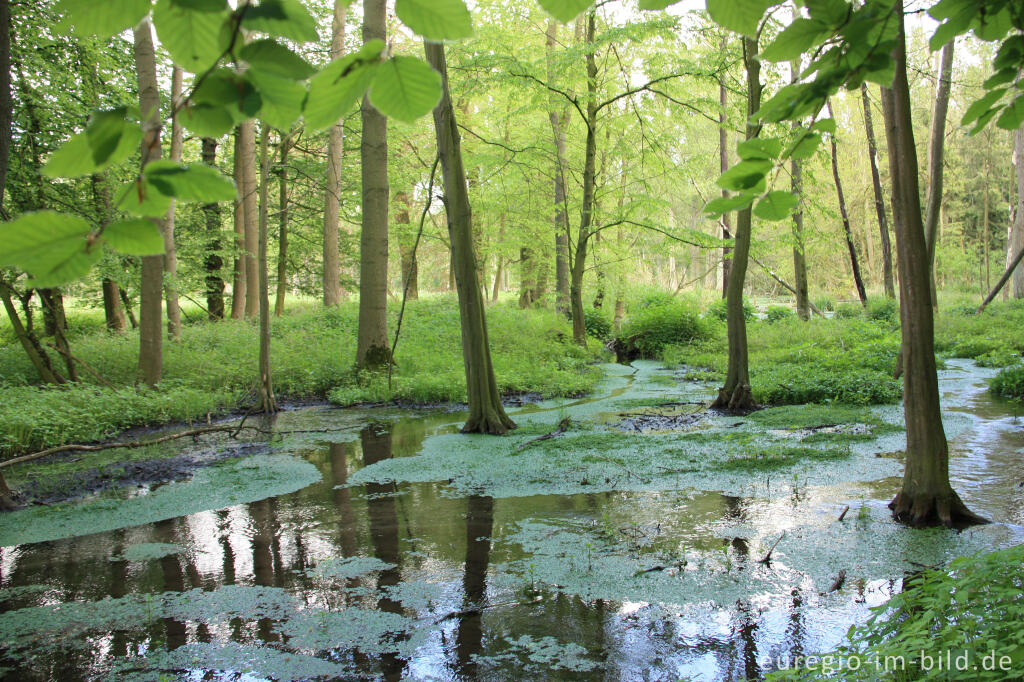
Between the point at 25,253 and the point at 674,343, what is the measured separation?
1692 cm

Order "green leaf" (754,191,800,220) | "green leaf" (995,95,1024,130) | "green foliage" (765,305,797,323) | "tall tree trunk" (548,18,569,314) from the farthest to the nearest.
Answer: "green foliage" (765,305,797,323)
"tall tree trunk" (548,18,569,314)
"green leaf" (995,95,1024,130)
"green leaf" (754,191,800,220)

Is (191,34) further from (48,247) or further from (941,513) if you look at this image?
(941,513)

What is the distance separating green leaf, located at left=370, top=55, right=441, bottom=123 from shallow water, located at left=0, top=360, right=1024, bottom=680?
8.44 ft

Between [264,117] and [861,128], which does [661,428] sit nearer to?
[264,117]

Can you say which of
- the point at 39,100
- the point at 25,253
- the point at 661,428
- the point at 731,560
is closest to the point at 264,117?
the point at 25,253

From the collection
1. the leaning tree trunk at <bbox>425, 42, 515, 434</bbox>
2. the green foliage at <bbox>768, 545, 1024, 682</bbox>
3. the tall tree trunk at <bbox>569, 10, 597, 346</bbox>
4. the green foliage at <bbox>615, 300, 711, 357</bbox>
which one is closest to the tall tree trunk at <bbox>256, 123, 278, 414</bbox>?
the leaning tree trunk at <bbox>425, 42, 515, 434</bbox>

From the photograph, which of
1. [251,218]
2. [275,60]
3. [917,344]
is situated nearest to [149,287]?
[251,218]

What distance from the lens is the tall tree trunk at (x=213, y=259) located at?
627 inches

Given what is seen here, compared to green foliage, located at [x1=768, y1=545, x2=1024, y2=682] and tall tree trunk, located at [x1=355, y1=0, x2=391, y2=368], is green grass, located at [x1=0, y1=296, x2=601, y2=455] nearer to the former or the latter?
tall tree trunk, located at [x1=355, y1=0, x2=391, y2=368]

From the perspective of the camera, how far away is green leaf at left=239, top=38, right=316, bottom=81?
2.39ft

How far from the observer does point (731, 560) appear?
3.73 metres

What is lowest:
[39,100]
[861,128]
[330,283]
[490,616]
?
[490,616]

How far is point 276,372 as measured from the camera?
11.1 meters

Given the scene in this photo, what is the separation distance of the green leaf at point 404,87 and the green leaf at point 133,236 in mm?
298
